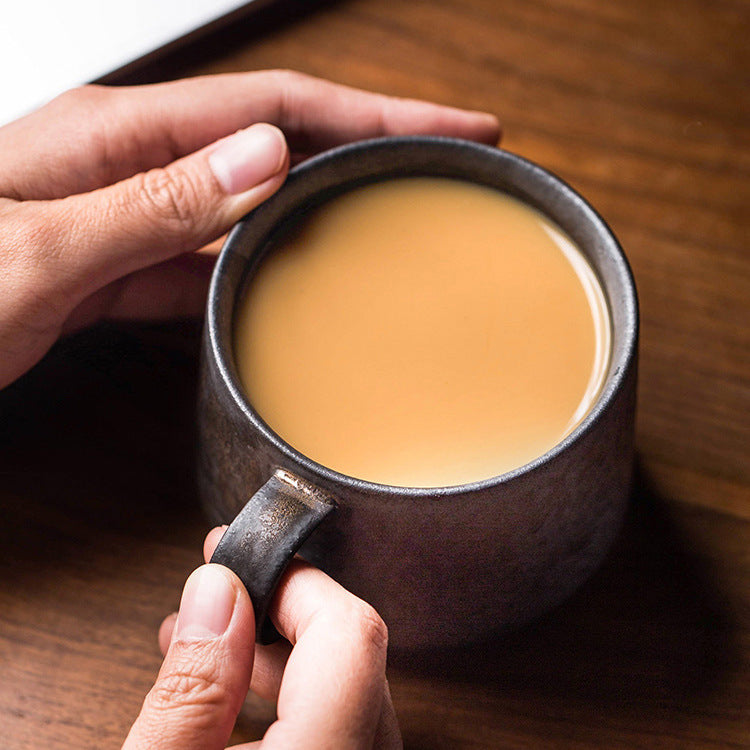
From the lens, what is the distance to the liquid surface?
62cm

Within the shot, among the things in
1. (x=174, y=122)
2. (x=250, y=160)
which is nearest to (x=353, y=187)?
(x=250, y=160)

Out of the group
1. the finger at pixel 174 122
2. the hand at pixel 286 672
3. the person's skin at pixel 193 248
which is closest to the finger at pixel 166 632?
the person's skin at pixel 193 248

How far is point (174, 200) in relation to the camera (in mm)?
713

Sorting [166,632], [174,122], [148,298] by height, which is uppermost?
[174,122]

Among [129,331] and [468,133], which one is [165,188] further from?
[468,133]

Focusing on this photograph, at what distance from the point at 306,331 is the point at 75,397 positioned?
24cm

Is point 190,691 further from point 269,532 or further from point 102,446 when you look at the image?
point 102,446

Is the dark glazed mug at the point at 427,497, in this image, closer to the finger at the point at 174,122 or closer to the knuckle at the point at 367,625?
the knuckle at the point at 367,625

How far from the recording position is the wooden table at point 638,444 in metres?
0.70

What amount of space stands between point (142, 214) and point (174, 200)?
0.08 feet

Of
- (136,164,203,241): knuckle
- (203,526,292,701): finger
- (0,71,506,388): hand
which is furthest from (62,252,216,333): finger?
(203,526,292,701): finger

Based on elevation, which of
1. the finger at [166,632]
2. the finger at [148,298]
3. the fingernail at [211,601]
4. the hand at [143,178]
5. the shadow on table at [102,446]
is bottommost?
the finger at [166,632]

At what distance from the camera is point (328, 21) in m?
0.97

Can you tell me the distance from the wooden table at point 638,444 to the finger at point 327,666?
138 millimetres
